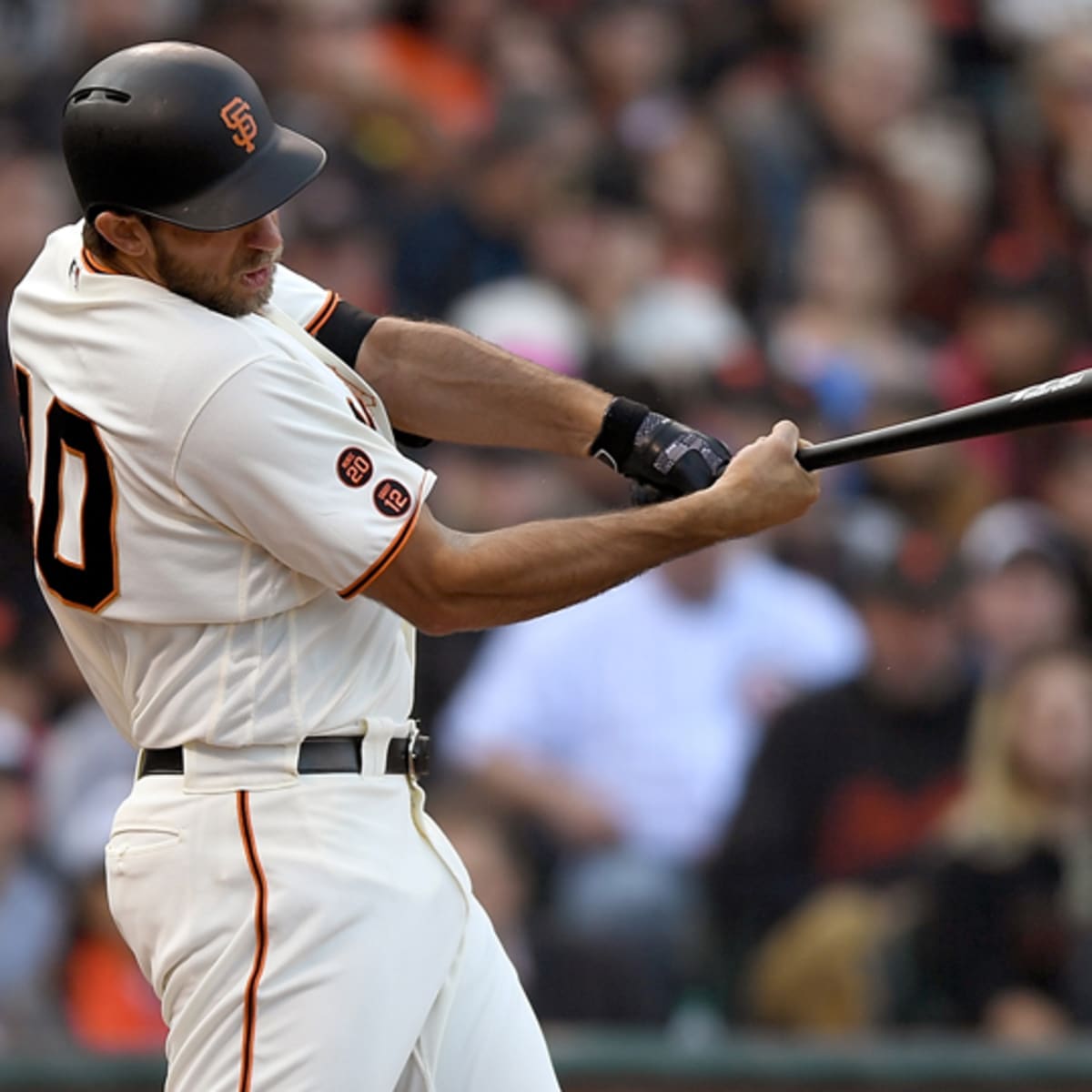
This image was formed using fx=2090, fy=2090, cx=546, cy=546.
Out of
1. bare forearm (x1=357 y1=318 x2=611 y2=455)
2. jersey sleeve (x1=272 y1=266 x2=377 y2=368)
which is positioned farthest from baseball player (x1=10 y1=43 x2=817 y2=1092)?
bare forearm (x1=357 y1=318 x2=611 y2=455)

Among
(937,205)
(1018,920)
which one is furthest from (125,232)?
(937,205)

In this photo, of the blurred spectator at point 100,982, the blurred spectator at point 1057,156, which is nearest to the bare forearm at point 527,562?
the blurred spectator at point 100,982

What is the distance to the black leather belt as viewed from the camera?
2.97 meters

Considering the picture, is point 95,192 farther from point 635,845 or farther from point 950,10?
point 950,10

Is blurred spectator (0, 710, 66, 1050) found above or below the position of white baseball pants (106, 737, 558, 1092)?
below

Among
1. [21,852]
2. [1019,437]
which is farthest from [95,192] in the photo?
[1019,437]

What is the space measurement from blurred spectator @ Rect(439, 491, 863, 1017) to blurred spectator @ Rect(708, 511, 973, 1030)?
0.33ft

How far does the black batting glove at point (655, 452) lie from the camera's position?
125 inches

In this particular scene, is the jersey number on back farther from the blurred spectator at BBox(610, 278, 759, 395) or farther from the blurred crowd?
the blurred spectator at BBox(610, 278, 759, 395)

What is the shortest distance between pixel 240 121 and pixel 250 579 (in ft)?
2.10

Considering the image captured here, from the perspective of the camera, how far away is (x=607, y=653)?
5.67 meters

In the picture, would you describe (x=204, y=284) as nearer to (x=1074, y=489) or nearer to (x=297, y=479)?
(x=297, y=479)

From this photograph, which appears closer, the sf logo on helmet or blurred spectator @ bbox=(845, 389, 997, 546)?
the sf logo on helmet

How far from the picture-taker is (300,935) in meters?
2.91
